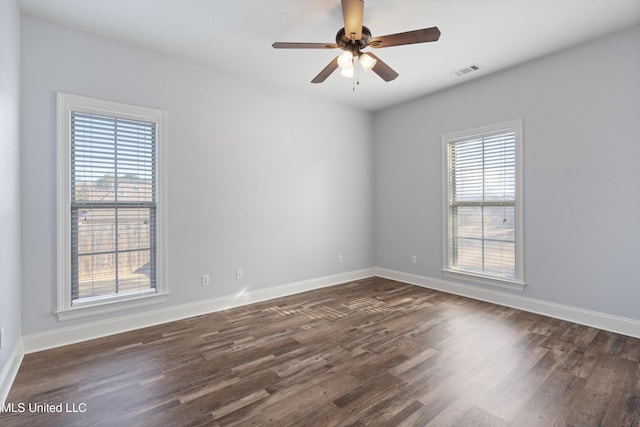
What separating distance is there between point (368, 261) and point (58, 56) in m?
4.62

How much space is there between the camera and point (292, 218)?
4.27m

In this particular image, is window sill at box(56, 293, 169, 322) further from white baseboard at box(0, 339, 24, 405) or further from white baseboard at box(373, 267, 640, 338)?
white baseboard at box(373, 267, 640, 338)

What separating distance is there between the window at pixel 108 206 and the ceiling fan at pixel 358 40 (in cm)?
174

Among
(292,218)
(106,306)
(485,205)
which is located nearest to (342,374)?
(106,306)

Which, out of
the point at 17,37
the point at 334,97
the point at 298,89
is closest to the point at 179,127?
the point at 17,37

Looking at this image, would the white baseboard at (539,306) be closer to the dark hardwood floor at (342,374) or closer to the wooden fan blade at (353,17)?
the dark hardwood floor at (342,374)

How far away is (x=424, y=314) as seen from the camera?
3.40 meters

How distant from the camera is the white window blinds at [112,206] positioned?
2789mm

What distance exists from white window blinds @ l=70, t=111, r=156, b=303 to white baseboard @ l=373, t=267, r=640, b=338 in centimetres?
363

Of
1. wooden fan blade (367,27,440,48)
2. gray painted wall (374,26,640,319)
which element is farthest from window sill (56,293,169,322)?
gray painted wall (374,26,640,319)

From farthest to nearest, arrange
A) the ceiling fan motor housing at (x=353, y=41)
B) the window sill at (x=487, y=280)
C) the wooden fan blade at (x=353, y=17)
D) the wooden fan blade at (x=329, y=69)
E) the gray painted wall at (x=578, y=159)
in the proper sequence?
the window sill at (x=487, y=280) < the gray painted wall at (x=578, y=159) < the wooden fan blade at (x=329, y=69) < the ceiling fan motor housing at (x=353, y=41) < the wooden fan blade at (x=353, y=17)

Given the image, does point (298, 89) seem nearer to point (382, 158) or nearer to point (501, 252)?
point (382, 158)

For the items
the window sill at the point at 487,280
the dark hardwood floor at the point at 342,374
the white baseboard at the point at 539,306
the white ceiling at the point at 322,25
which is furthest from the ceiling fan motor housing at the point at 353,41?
the white baseboard at the point at 539,306

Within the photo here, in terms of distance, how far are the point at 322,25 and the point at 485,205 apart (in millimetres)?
2885
